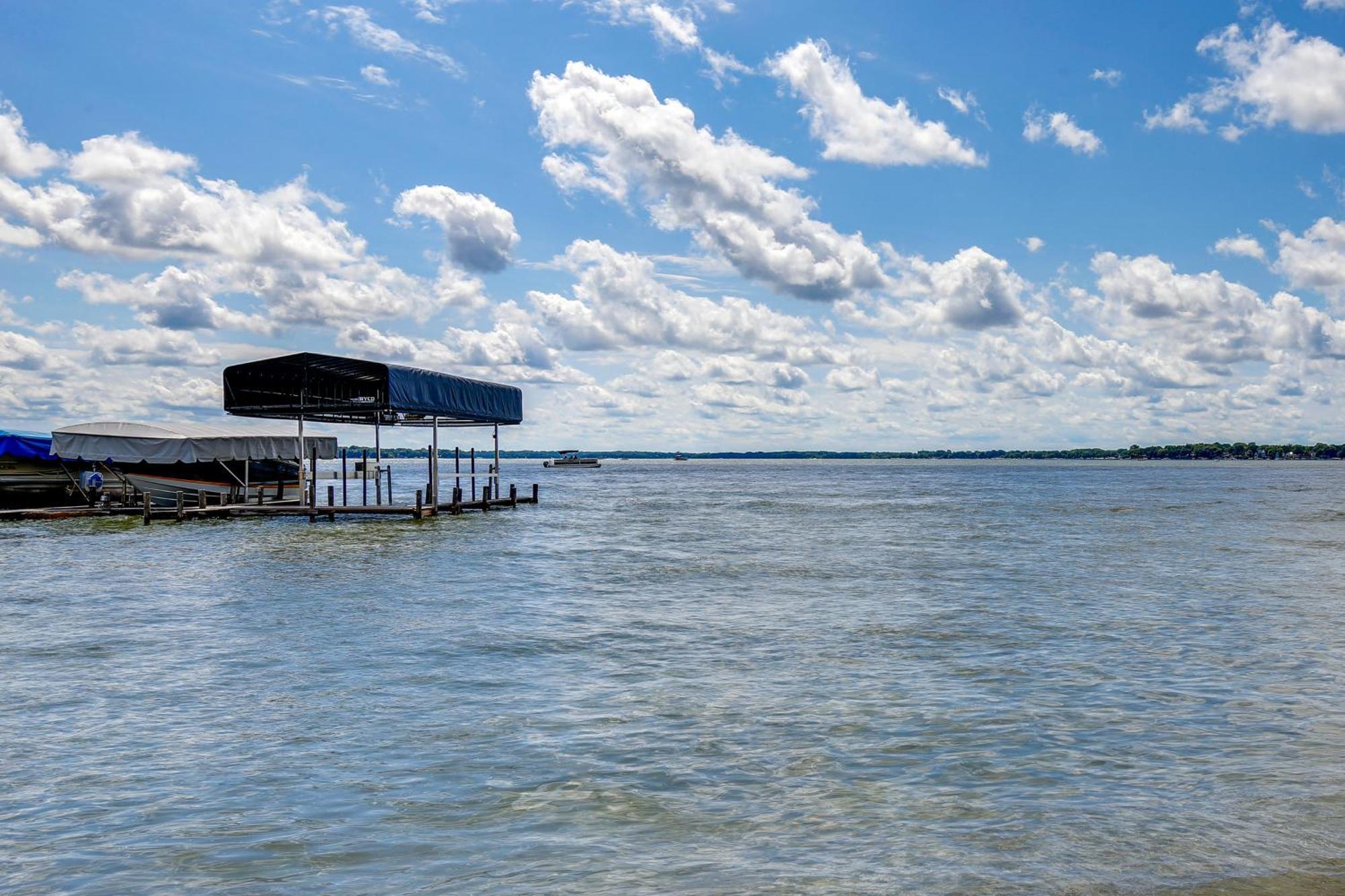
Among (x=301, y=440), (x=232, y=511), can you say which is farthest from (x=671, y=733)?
(x=232, y=511)

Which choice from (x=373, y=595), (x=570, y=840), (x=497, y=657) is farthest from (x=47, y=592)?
(x=570, y=840)

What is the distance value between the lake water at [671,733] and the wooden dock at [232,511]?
1811 centimetres

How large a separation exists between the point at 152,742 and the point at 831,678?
823 centimetres

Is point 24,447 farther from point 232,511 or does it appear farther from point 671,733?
point 671,733

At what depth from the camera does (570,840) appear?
8023mm

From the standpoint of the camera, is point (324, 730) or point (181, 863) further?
point (324, 730)

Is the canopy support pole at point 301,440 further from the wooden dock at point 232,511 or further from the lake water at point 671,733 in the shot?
the lake water at point 671,733

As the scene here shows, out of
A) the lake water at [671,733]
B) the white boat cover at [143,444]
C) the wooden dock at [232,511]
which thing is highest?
the white boat cover at [143,444]

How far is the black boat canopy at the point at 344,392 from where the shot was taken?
40312 millimetres

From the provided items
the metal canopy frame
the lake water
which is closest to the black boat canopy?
the metal canopy frame

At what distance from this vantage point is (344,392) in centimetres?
4659

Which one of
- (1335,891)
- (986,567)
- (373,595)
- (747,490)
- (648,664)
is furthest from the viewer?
(747,490)

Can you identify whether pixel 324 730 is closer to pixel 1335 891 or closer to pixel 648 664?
pixel 648 664

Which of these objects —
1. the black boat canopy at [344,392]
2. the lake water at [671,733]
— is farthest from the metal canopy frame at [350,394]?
the lake water at [671,733]
